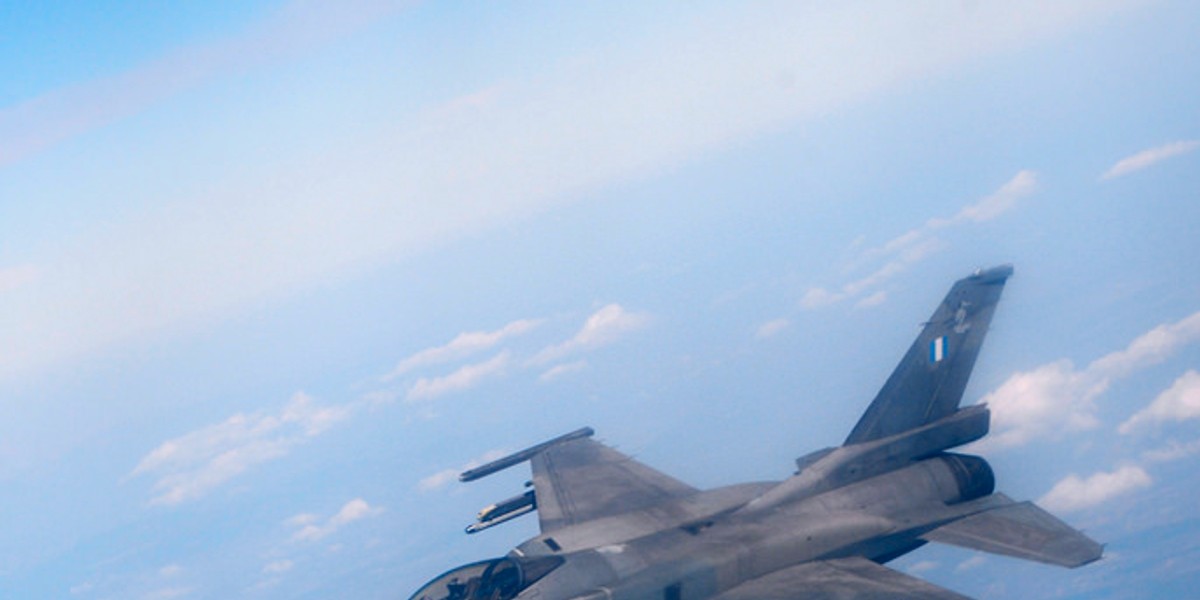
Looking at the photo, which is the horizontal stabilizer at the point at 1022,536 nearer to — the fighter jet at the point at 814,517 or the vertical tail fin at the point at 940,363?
the fighter jet at the point at 814,517

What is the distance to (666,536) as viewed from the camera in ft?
55.3

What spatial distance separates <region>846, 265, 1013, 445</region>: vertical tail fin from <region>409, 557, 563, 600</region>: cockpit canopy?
28.2 ft

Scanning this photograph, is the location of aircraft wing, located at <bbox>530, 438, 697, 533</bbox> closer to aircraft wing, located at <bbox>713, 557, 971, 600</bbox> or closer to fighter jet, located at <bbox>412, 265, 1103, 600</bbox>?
fighter jet, located at <bbox>412, 265, 1103, 600</bbox>

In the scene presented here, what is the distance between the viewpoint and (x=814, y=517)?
17.4 m

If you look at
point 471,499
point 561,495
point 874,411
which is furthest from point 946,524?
point 471,499

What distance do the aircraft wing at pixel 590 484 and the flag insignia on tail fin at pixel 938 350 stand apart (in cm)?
665

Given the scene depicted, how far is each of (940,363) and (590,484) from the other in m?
9.14

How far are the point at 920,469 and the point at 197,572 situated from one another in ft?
284

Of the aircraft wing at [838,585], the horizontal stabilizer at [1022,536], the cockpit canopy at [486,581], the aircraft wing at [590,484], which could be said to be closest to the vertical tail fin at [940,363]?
the horizontal stabilizer at [1022,536]

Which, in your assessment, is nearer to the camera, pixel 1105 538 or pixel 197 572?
pixel 1105 538

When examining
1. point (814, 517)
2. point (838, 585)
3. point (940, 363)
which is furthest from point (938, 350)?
point (838, 585)

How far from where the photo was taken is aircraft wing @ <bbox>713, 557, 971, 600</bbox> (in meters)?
15.1

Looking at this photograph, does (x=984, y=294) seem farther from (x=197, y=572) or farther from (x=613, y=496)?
(x=197, y=572)

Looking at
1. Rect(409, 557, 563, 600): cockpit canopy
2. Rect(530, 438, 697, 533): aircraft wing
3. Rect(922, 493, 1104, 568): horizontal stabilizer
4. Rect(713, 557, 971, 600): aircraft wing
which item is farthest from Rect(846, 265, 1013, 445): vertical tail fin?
Rect(409, 557, 563, 600): cockpit canopy
